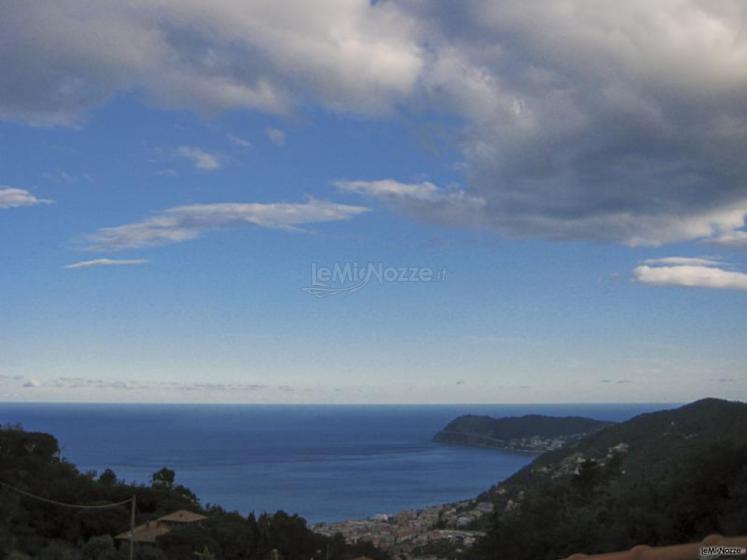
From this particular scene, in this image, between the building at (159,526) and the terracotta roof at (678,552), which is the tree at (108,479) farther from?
the terracotta roof at (678,552)

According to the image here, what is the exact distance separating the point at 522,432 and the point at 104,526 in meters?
103

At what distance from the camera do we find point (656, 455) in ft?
132

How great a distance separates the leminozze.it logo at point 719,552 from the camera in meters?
4.48

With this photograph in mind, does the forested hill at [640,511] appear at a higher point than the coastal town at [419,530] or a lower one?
higher

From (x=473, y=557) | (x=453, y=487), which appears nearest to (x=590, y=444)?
(x=453, y=487)

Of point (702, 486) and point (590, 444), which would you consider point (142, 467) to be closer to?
point (590, 444)

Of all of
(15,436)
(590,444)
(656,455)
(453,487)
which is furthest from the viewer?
(453,487)

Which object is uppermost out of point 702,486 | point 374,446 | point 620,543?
point 702,486

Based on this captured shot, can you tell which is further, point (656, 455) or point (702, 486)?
point (656, 455)

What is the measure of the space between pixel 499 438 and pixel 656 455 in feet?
267

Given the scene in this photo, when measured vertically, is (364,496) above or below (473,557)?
below

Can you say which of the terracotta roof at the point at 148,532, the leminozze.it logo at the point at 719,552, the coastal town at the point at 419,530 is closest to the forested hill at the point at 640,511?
the leminozze.it logo at the point at 719,552

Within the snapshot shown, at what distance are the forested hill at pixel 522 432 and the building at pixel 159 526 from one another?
81.8 metres

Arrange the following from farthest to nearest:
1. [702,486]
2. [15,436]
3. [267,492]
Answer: [267,492] < [15,436] < [702,486]
